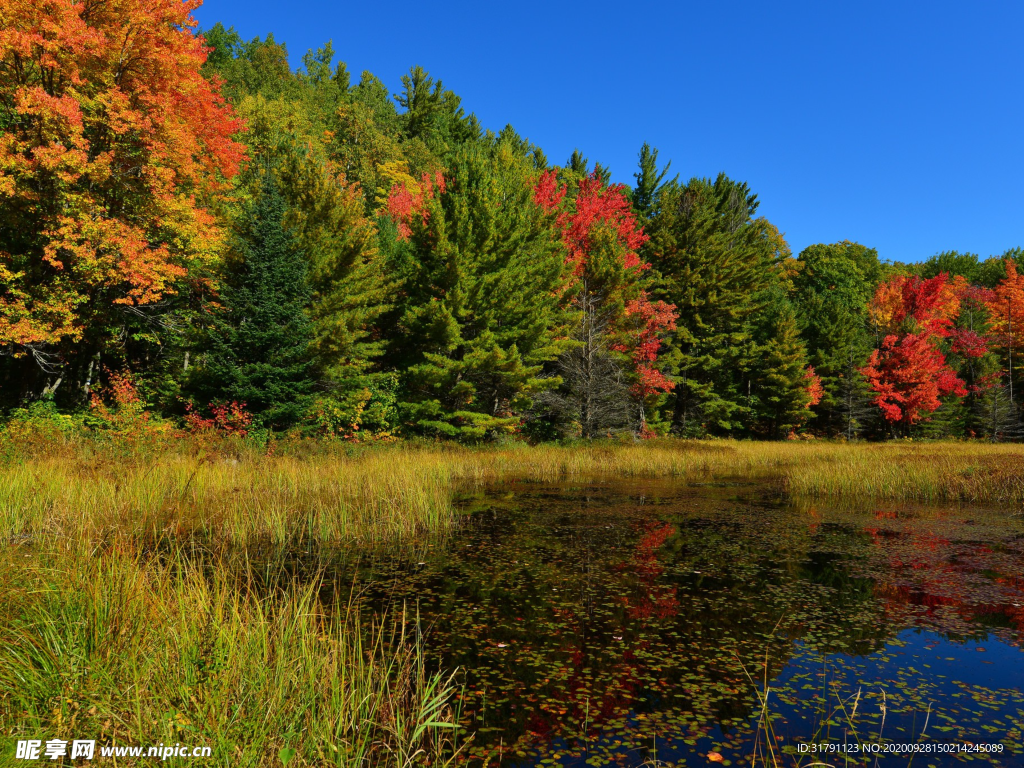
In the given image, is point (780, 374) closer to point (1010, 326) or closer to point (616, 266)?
point (616, 266)

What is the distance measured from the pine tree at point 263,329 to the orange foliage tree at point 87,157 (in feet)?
5.76

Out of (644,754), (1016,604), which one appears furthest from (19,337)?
(1016,604)

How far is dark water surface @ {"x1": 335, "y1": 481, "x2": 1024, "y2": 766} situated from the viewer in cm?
340

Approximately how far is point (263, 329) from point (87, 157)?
6.17m

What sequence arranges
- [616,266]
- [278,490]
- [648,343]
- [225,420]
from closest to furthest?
[278,490] → [225,420] → [616,266] → [648,343]

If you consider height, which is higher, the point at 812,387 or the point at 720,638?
the point at 812,387

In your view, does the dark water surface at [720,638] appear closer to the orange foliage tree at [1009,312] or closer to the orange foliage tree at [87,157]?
the orange foliage tree at [87,157]

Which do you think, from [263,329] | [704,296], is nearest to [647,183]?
[704,296]

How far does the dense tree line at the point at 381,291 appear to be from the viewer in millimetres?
14953

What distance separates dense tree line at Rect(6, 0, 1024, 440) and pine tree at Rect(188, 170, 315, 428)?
0.09 metres

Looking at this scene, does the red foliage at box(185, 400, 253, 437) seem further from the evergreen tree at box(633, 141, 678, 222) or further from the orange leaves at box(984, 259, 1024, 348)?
the orange leaves at box(984, 259, 1024, 348)

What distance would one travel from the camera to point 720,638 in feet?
16.1

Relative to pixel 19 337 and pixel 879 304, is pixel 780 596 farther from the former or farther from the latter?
pixel 879 304

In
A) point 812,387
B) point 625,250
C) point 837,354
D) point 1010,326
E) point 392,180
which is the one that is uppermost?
point 392,180
